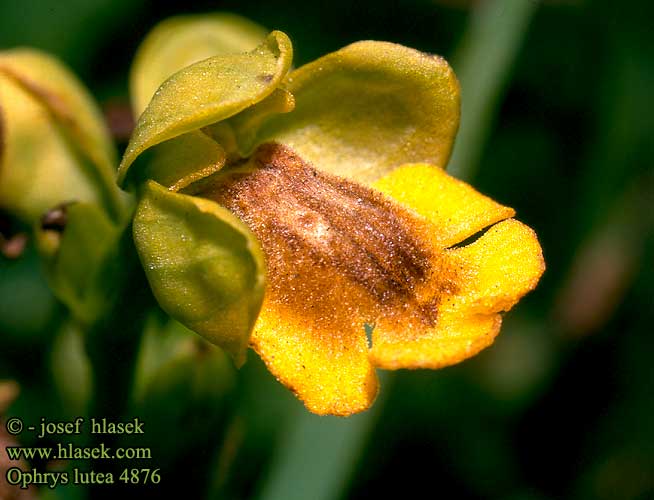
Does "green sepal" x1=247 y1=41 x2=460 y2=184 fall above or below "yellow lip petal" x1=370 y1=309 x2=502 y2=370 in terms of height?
above

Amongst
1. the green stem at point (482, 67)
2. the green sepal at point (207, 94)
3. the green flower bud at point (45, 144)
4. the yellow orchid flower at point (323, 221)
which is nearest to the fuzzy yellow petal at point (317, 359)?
the yellow orchid flower at point (323, 221)

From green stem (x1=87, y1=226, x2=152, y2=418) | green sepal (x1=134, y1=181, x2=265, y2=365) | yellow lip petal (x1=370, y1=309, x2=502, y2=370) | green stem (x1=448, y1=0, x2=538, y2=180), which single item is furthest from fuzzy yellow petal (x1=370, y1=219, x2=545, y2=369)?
green stem (x1=448, y1=0, x2=538, y2=180)

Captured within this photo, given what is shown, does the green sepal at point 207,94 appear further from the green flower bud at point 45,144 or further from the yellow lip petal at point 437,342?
the green flower bud at point 45,144

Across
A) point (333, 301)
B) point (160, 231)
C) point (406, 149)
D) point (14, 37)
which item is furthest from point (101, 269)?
point (14, 37)

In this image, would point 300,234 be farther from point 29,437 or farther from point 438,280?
point 29,437

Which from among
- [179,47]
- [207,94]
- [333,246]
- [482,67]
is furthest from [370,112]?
[482,67]

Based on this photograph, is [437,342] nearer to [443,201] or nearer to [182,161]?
[443,201]

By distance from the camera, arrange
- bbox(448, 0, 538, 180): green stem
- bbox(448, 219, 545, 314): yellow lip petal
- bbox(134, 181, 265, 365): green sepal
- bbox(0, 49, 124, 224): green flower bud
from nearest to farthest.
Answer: bbox(134, 181, 265, 365): green sepal < bbox(448, 219, 545, 314): yellow lip petal < bbox(0, 49, 124, 224): green flower bud < bbox(448, 0, 538, 180): green stem

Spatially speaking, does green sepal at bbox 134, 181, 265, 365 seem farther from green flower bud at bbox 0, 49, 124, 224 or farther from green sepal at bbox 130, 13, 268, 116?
green sepal at bbox 130, 13, 268, 116
